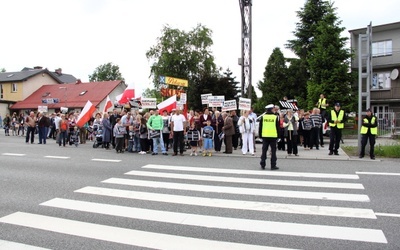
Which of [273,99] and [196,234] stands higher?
[273,99]

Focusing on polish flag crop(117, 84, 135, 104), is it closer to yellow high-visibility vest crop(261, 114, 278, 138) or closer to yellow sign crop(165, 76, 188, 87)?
yellow sign crop(165, 76, 188, 87)

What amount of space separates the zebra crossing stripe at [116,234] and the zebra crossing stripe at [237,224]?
0.60m

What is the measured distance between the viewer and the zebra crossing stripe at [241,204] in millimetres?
6074

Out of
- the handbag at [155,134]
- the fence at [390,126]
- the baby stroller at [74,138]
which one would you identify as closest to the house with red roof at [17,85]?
the baby stroller at [74,138]

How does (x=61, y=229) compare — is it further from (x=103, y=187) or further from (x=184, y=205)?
(x=103, y=187)

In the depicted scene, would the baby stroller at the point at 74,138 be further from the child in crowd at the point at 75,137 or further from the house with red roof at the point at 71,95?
the house with red roof at the point at 71,95

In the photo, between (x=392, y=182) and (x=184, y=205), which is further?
(x=392, y=182)

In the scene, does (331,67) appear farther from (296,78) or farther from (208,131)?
(208,131)

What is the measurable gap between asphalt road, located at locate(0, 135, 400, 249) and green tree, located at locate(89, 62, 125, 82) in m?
97.7

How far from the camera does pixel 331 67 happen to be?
2773cm

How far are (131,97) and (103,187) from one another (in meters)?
12.7

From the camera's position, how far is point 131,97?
20.5 metres

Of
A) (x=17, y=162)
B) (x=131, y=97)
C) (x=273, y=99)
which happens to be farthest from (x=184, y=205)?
(x=273, y=99)

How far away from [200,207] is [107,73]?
10434 cm
